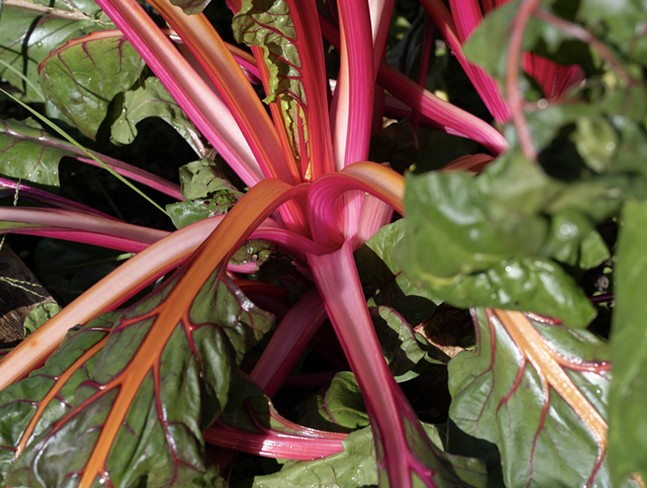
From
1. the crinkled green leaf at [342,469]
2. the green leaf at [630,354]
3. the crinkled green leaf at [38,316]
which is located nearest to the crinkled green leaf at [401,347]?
the crinkled green leaf at [342,469]

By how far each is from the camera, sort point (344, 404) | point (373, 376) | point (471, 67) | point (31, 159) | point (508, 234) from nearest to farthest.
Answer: point (508, 234)
point (373, 376)
point (344, 404)
point (471, 67)
point (31, 159)

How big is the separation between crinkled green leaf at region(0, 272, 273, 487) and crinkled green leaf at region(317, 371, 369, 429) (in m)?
0.25

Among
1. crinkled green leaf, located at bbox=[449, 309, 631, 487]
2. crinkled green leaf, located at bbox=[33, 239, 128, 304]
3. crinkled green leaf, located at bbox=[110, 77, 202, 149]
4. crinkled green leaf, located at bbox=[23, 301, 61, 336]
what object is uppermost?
crinkled green leaf, located at bbox=[110, 77, 202, 149]

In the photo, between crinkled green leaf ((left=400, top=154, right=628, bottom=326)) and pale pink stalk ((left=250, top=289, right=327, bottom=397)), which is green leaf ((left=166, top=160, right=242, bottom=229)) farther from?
crinkled green leaf ((left=400, top=154, right=628, bottom=326))

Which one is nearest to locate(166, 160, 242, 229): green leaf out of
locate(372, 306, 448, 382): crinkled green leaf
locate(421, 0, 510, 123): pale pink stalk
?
locate(372, 306, 448, 382): crinkled green leaf

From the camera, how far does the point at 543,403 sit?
49.0 inches

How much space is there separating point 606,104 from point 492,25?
15 cm

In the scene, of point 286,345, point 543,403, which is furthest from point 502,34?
point 286,345

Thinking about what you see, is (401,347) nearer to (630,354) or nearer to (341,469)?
(341,469)

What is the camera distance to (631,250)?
2.74 feet

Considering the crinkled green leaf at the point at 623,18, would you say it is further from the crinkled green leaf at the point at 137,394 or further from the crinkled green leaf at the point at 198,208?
the crinkled green leaf at the point at 198,208

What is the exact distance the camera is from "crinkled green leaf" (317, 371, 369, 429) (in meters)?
1.42

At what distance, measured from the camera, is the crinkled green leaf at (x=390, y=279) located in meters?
1.51

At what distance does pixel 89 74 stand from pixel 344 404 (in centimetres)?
106
